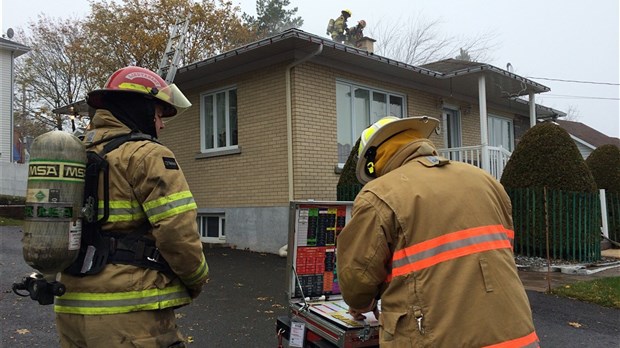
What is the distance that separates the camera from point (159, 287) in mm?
2238

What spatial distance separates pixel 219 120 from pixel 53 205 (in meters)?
9.37

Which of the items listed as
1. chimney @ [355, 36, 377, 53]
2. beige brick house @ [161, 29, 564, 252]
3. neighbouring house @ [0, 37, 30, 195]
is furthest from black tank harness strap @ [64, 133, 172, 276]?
neighbouring house @ [0, 37, 30, 195]

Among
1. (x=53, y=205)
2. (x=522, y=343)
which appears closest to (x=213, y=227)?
(x=53, y=205)

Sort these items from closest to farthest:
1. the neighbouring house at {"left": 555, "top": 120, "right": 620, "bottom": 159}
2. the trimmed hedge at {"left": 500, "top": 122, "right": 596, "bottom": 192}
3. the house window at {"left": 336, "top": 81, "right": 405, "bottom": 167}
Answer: the trimmed hedge at {"left": 500, "top": 122, "right": 596, "bottom": 192} → the house window at {"left": 336, "top": 81, "right": 405, "bottom": 167} → the neighbouring house at {"left": 555, "top": 120, "right": 620, "bottom": 159}

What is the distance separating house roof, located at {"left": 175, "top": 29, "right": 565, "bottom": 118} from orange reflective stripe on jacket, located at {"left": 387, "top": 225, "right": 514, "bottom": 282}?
23.7ft

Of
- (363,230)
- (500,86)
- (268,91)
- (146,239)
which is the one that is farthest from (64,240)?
(500,86)

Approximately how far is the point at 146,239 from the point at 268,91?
8.08 m

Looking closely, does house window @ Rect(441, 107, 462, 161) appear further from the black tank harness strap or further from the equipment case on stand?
the black tank harness strap

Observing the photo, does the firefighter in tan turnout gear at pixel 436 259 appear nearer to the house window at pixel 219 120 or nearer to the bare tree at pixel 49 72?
the house window at pixel 219 120

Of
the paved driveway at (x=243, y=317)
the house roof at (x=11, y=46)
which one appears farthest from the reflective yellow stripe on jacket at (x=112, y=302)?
the house roof at (x=11, y=46)

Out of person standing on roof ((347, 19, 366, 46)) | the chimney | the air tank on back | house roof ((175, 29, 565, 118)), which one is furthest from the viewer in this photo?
person standing on roof ((347, 19, 366, 46))

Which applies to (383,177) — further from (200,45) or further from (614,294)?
(200,45)

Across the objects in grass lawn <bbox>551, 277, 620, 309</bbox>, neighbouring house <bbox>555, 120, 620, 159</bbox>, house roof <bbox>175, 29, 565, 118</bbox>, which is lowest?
grass lawn <bbox>551, 277, 620, 309</bbox>

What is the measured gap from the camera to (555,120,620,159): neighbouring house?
1171 inches
